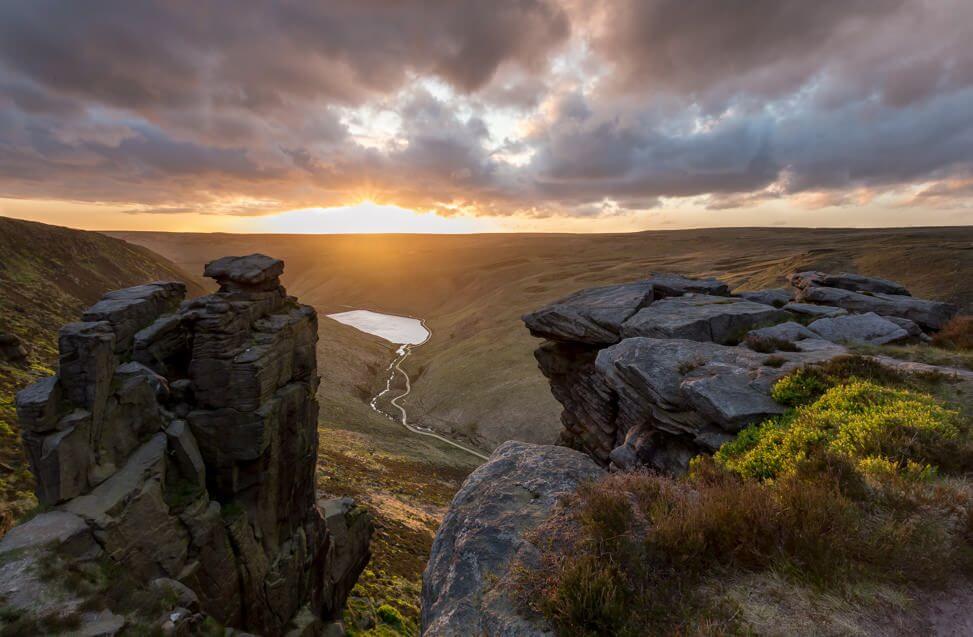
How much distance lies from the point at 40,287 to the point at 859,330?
3381 inches

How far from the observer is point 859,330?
77.4 ft

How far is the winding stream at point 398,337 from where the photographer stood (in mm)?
68812

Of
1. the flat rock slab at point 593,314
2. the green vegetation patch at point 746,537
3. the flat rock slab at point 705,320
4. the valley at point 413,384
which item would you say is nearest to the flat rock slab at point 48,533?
the valley at point 413,384

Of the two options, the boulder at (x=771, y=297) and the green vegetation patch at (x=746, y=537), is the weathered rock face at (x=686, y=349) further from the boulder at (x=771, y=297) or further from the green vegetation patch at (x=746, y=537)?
the green vegetation patch at (x=746, y=537)

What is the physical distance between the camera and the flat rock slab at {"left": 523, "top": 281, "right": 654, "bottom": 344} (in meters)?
30.3

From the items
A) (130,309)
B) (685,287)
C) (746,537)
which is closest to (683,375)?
(746,537)

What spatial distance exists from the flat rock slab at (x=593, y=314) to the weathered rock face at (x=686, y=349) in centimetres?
8

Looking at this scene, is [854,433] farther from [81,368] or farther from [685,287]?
[685,287]

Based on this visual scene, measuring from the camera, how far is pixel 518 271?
180 meters

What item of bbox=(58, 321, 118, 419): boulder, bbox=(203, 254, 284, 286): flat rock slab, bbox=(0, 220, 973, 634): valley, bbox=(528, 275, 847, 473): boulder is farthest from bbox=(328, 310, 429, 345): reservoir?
bbox=(58, 321, 118, 419): boulder

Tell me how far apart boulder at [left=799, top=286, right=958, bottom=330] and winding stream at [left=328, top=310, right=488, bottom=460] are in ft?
139

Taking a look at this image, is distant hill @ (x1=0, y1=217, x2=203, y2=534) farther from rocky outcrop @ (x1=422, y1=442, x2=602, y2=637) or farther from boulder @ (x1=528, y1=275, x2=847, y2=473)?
boulder @ (x1=528, y1=275, x2=847, y2=473)

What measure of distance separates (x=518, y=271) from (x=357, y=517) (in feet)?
514

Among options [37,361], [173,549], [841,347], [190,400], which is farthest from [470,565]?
[37,361]
